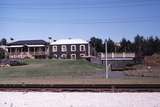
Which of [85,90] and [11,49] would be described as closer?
[85,90]

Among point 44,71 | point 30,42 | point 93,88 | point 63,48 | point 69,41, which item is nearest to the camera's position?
point 93,88

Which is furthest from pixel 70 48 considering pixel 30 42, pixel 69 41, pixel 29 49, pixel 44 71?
pixel 44 71

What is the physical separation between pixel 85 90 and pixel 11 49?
274 feet

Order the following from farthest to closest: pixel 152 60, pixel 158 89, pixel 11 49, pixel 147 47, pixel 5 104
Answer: pixel 147 47 → pixel 11 49 → pixel 152 60 → pixel 158 89 → pixel 5 104

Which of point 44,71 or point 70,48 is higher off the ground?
point 70,48

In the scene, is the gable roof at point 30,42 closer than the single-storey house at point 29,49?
No

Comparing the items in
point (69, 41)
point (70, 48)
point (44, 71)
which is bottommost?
point (44, 71)

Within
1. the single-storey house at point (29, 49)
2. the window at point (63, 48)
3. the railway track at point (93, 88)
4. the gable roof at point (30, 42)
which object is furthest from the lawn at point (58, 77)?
the gable roof at point (30, 42)

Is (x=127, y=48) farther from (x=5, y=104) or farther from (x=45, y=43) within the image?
(x=5, y=104)

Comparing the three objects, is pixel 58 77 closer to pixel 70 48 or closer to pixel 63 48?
pixel 70 48

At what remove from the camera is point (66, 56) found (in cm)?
9450

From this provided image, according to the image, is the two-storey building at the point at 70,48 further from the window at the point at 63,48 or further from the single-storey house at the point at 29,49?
the single-storey house at the point at 29,49

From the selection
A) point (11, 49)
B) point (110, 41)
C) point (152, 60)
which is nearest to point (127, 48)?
point (110, 41)

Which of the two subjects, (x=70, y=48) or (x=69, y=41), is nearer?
(x=70, y=48)
